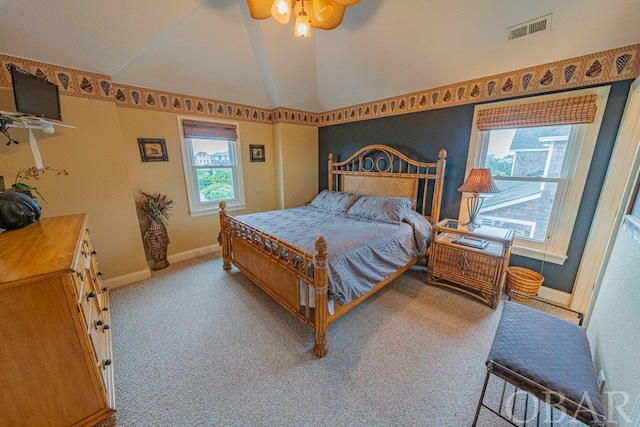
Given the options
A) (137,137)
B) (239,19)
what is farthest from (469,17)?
(137,137)

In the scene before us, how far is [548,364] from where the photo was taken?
111 cm

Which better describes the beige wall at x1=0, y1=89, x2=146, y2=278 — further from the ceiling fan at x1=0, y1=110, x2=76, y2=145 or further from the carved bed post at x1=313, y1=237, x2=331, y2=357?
the carved bed post at x1=313, y1=237, x2=331, y2=357

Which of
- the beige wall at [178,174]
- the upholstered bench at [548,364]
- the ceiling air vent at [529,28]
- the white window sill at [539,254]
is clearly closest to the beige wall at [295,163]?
the beige wall at [178,174]

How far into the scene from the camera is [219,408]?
4.66 feet

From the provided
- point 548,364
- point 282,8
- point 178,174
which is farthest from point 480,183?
point 178,174

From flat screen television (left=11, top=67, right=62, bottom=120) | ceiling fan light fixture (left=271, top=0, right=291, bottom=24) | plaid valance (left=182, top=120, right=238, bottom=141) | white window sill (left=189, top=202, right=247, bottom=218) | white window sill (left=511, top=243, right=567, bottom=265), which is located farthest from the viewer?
white window sill (left=189, top=202, right=247, bottom=218)

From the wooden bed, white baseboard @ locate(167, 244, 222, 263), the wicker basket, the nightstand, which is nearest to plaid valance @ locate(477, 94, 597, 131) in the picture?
the wooden bed

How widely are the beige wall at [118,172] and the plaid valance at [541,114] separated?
3003 mm

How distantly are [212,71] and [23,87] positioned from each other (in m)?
1.83

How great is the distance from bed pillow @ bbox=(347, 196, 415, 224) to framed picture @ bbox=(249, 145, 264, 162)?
6.49ft

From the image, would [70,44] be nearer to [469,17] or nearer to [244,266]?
[244,266]

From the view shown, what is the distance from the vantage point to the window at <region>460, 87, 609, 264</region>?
6.97 feet

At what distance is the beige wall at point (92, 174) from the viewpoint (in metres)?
2.17

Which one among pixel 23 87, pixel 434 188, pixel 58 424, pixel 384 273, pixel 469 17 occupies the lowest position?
pixel 58 424
